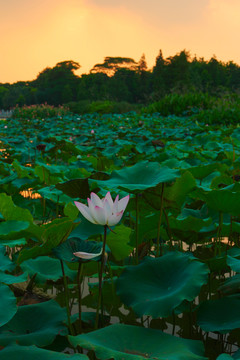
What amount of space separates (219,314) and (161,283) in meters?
0.17

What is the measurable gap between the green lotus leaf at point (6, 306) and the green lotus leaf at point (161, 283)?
0.94ft

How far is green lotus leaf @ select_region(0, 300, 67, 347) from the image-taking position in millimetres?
911

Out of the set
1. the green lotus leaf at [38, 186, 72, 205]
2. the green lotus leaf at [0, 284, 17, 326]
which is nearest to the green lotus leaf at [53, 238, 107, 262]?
the green lotus leaf at [0, 284, 17, 326]

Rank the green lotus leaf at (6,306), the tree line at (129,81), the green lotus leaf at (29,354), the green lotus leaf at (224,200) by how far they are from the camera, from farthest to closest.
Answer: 1. the tree line at (129,81)
2. the green lotus leaf at (224,200)
3. the green lotus leaf at (6,306)
4. the green lotus leaf at (29,354)

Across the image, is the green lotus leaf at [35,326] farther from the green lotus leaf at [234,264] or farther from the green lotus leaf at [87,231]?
the green lotus leaf at [234,264]

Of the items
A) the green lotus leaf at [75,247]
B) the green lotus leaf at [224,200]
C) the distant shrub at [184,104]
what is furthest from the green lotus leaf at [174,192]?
the distant shrub at [184,104]

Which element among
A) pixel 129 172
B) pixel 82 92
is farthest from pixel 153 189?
pixel 82 92

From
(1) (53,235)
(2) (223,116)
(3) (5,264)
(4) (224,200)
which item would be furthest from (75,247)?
(2) (223,116)

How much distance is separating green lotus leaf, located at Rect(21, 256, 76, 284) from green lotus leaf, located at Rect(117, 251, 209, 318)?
0.28m

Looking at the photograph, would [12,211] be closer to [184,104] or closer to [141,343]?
[141,343]

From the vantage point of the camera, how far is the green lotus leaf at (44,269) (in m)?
1.24

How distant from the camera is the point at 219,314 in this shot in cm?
103

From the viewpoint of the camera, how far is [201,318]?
104cm

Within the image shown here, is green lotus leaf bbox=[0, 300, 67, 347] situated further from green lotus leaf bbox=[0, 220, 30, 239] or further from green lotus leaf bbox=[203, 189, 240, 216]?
green lotus leaf bbox=[203, 189, 240, 216]
